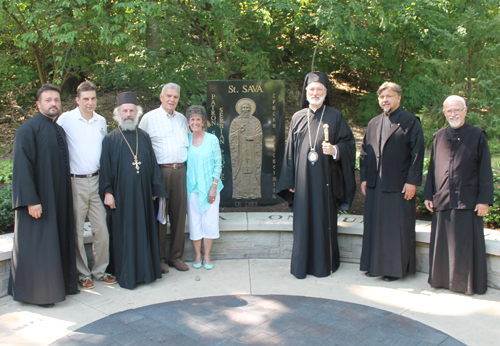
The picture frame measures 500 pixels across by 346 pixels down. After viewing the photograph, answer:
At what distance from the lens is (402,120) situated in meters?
4.34

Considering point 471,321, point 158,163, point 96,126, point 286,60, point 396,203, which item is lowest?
point 471,321

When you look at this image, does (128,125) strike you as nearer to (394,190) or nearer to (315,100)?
(315,100)

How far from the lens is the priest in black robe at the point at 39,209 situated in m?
3.74

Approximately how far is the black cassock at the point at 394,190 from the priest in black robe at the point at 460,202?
0.27 m

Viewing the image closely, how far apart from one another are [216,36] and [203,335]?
19.7ft

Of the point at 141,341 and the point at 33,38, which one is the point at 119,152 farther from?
the point at 33,38

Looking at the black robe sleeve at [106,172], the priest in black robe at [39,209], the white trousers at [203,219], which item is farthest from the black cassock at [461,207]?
the priest in black robe at [39,209]

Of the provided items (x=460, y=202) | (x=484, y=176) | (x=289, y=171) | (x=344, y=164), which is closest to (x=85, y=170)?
(x=289, y=171)

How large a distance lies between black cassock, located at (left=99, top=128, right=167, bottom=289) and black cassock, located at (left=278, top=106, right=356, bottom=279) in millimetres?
1552

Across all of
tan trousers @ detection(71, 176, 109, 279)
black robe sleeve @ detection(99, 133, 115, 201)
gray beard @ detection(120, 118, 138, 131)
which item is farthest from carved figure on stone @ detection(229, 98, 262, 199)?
tan trousers @ detection(71, 176, 109, 279)

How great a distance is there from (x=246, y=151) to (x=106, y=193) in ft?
7.62

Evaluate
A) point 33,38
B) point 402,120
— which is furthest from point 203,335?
point 33,38

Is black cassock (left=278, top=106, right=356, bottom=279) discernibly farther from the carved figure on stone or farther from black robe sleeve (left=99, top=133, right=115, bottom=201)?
black robe sleeve (left=99, top=133, right=115, bottom=201)

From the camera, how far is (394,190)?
4.34 m
